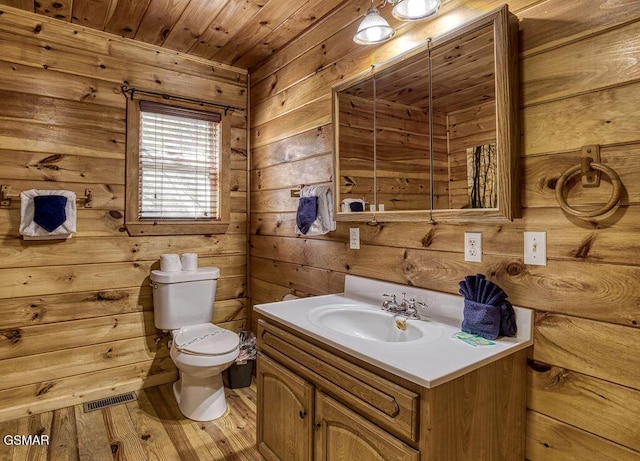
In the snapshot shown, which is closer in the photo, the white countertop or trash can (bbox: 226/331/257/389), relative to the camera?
the white countertop

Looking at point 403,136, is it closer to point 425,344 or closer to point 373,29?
point 373,29

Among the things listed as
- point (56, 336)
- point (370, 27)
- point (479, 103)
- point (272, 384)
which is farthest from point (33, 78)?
point (479, 103)

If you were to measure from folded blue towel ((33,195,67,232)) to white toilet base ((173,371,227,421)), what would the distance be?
3.90ft

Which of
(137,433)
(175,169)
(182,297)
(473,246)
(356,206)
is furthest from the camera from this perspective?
(175,169)

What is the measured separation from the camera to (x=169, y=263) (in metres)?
2.59

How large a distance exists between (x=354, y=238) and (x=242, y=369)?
53.5 inches

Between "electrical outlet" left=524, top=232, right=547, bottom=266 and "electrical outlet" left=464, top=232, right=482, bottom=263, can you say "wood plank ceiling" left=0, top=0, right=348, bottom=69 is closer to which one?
"electrical outlet" left=464, top=232, right=482, bottom=263

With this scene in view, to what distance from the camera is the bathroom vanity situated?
3.48 ft

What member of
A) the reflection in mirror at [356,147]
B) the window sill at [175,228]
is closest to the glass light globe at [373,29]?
the reflection in mirror at [356,147]

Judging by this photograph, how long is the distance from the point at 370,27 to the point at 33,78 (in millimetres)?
2062

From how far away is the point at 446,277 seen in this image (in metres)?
1.58

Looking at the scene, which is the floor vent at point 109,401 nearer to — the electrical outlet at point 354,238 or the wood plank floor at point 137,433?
the wood plank floor at point 137,433

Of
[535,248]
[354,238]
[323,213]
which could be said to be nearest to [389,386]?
[535,248]

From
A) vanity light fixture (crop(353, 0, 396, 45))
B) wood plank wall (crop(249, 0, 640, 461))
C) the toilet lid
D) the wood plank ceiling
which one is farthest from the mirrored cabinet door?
the toilet lid
